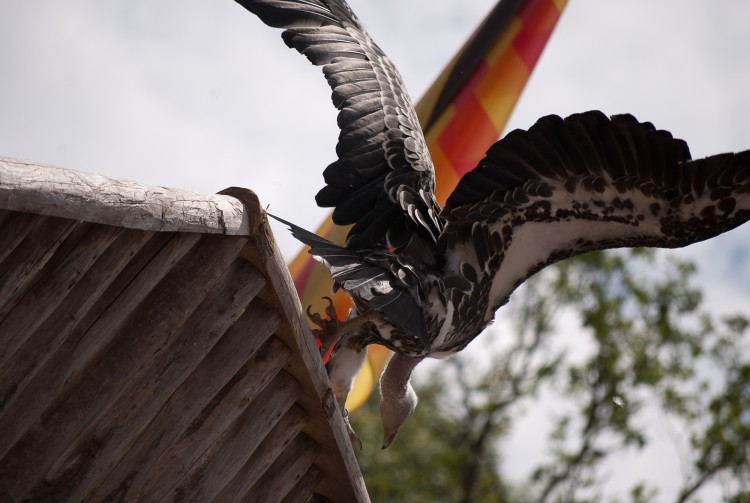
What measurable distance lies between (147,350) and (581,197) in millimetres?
1916

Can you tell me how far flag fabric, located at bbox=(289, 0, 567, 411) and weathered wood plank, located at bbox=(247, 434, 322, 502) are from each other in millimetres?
2113

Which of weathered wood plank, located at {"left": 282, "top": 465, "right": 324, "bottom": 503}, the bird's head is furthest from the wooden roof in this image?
the bird's head

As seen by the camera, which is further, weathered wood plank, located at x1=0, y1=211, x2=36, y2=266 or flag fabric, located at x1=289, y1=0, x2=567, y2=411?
flag fabric, located at x1=289, y1=0, x2=567, y2=411

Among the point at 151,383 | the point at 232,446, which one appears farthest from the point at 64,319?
the point at 232,446

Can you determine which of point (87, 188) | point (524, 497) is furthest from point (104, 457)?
point (524, 497)

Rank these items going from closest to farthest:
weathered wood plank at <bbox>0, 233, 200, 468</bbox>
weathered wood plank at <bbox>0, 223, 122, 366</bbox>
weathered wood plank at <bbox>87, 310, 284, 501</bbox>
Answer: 1. weathered wood plank at <bbox>0, 223, 122, 366</bbox>
2. weathered wood plank at <bbox>0, 233, 200, 468</bbox>
3. weathered wood plank at <bbox>87, 310, 284, 501</bbox>

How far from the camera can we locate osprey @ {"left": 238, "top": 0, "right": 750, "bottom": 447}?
12.8ft

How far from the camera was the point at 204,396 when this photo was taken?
3.37m

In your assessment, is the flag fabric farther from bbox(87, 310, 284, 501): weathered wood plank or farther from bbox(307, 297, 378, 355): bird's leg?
bbox(87, 310, 284, 501): weathered wood plank

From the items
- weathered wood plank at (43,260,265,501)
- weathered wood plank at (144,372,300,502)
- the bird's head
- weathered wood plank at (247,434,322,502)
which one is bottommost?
the bird's head

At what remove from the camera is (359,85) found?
4.53 m

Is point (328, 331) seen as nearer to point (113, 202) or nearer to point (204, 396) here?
point (204, 396)

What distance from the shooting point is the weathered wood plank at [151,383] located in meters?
3.07

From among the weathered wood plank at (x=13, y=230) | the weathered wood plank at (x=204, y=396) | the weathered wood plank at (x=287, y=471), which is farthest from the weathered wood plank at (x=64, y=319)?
the weathered wood plank at (x=287, y=471)
